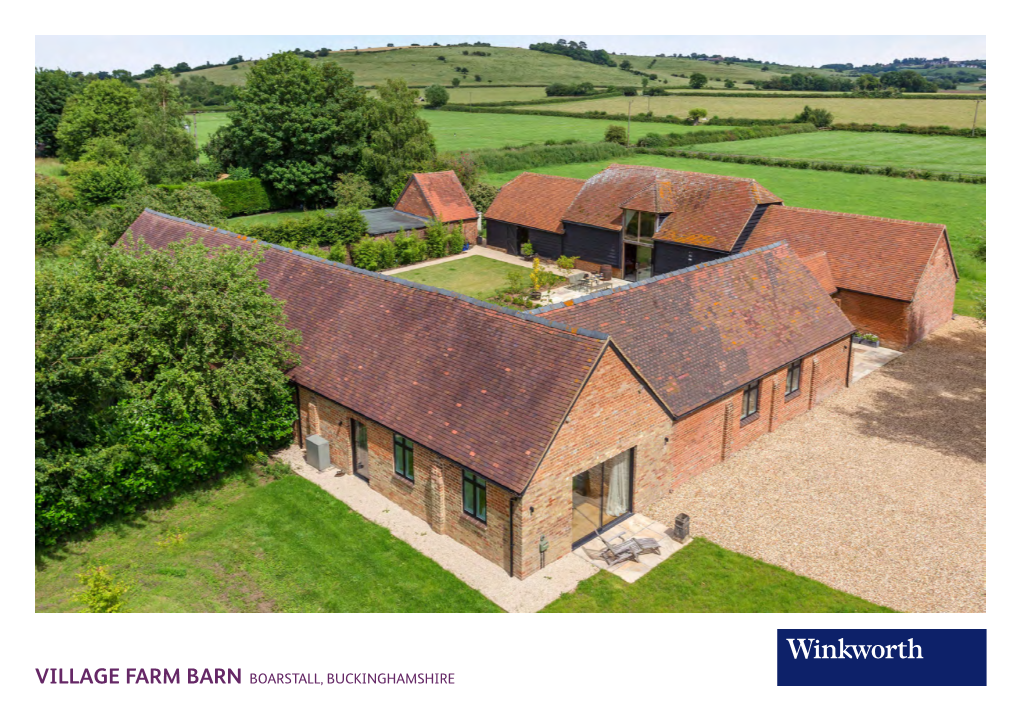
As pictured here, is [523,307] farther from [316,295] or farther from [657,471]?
Result: [657,471]

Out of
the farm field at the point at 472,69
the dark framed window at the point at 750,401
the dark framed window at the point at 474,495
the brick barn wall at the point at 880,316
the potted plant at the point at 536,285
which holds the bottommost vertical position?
the dark framed window at the point at 474,495

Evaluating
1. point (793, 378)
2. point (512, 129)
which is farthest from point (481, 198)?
point (512, 129)

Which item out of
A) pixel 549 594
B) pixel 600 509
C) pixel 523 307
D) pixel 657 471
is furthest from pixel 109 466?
pixel 523 307

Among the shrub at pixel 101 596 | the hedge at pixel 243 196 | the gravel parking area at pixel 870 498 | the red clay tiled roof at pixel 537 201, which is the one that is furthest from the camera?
the hedge at pixel 243 196

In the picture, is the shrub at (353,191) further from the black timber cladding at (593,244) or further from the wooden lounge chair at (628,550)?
the wooden lounge chair at (628,550)

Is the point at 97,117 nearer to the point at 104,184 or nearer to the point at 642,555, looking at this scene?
the point at 104,184

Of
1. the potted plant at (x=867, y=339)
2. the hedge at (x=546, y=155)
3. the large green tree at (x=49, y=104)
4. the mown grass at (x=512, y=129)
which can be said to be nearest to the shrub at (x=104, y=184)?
the hedge at (x=546, y=155)
